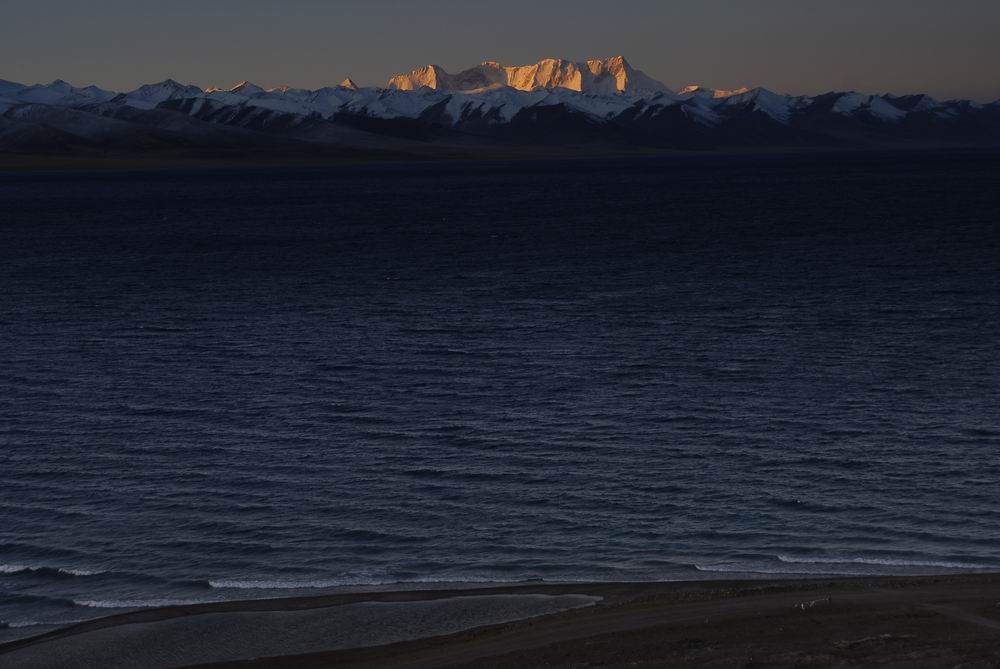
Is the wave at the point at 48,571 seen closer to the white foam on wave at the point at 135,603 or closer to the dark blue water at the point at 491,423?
the dark blue water at the point at 491,423

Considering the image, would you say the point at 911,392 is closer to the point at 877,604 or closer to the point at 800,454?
the point at 800,454

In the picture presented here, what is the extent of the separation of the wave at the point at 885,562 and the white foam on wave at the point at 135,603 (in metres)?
9.29

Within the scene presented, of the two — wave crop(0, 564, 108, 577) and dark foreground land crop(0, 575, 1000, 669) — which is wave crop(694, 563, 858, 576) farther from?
wave crop(0, 564, 108, 577)

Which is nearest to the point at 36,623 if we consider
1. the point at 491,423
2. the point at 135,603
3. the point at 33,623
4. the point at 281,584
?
the point at 33,623

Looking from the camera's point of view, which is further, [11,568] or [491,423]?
[491,423]

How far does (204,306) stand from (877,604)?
42.3 meters

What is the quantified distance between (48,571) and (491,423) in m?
12.1

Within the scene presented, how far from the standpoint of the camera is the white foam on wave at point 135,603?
20.7 m

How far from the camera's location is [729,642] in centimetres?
1658

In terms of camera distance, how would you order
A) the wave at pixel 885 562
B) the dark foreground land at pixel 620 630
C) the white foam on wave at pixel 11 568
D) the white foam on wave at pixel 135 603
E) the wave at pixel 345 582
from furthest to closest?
the white foam on wave at pixel 11 568, the wave at pixel 345 582, the wave at pixel 885 562, the white foam on wave at pixel 135 603, the dark foreground land at pixel 620 630

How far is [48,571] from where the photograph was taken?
2248 centimetres

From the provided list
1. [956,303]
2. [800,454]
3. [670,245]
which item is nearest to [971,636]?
[800,454]

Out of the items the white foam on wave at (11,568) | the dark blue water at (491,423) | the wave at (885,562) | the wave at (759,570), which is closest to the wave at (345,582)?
the dark blue water at (491,423)

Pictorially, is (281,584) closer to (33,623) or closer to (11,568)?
(33,623)
